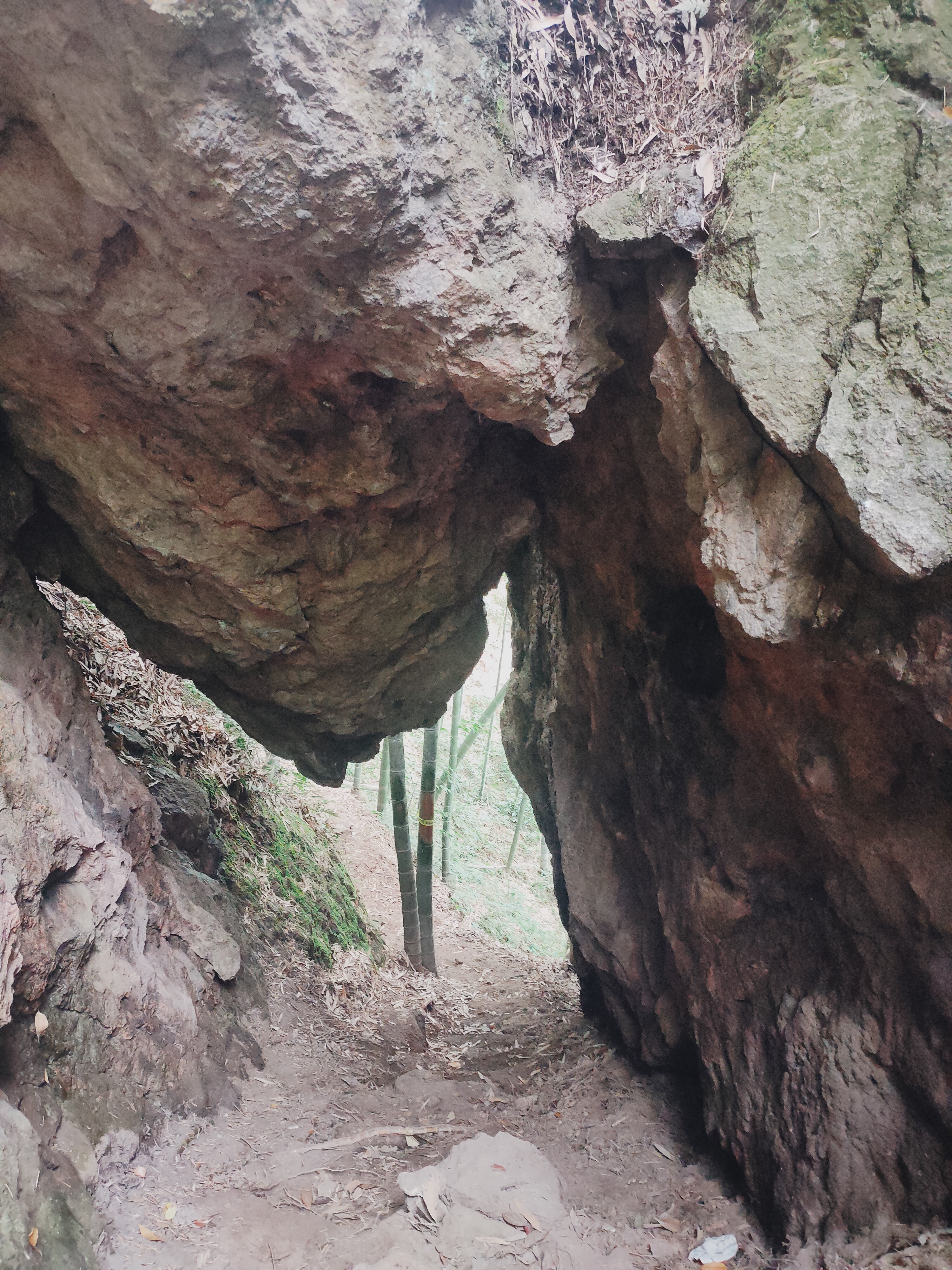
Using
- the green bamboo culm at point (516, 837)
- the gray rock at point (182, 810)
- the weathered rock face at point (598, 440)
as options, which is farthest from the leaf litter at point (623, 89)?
the green bamboo culm at point (516, 837)

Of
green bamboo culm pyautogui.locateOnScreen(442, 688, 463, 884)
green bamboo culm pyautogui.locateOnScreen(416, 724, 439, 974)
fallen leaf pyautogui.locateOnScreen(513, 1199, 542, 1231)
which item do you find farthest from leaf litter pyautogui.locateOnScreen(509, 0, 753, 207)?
green bamboo culm pyautogui.locateOnScreen(442, 688, 463, 884)

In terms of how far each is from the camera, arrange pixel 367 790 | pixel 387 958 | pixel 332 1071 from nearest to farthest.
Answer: pixel 332 1071 → pixel 387 958 → pixel 367 790

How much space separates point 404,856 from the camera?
748cm

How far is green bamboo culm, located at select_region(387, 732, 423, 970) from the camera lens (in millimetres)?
7379

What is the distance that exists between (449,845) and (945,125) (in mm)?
12964

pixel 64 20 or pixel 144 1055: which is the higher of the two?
pixel 64 20

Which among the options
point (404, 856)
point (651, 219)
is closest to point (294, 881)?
point (404, 856)

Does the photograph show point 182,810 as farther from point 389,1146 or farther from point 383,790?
point 383,790

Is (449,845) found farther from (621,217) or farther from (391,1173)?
(621,217)

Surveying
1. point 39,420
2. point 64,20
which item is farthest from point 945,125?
point 39,420

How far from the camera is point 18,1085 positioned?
8.73 feet

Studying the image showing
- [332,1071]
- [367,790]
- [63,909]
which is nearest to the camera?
[63,909]

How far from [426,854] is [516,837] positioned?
24.2ft

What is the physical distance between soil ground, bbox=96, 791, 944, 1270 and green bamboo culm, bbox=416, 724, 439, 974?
1.00 m
